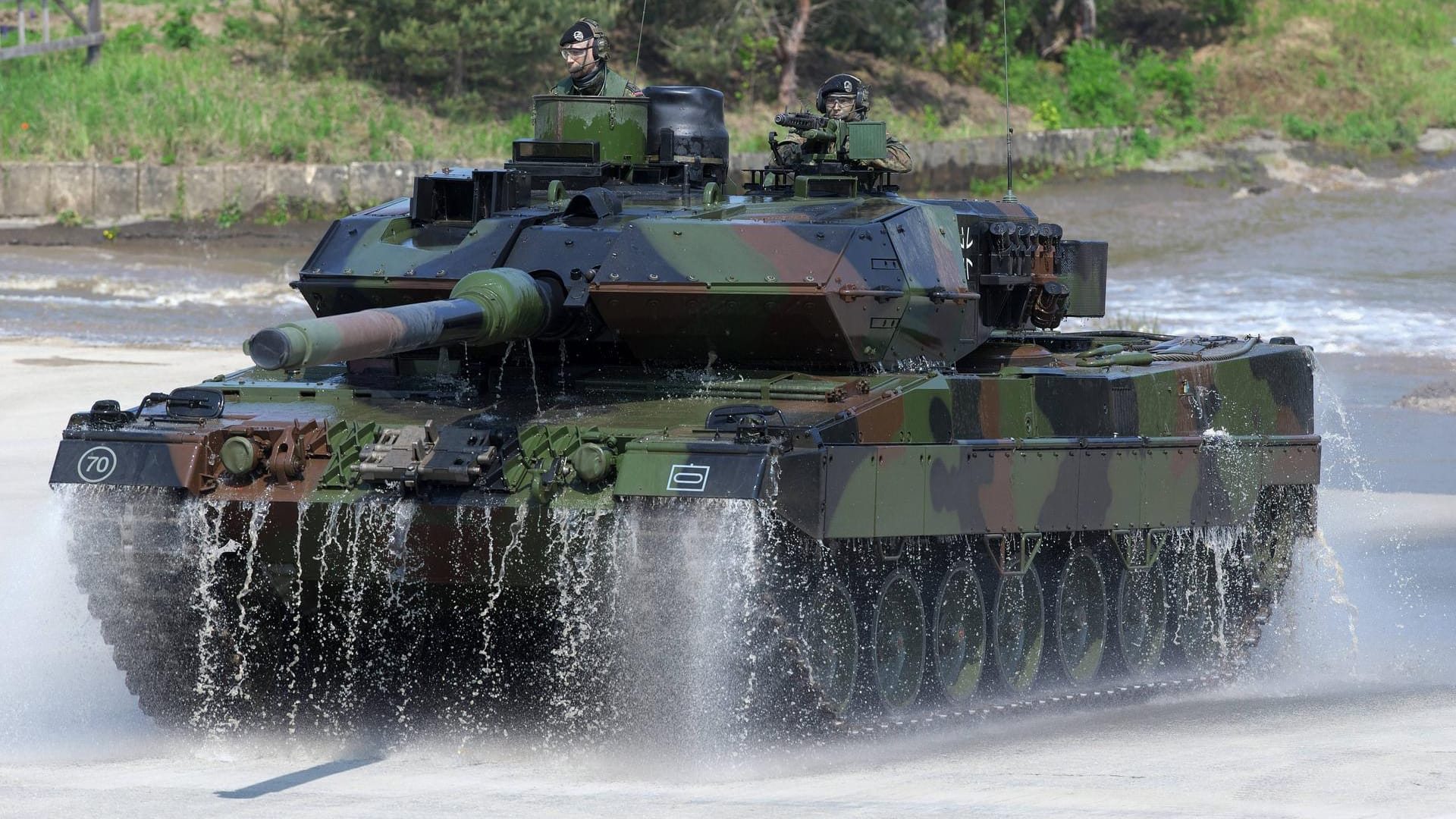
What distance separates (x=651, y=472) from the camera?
11305mm

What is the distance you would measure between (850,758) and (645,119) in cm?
505

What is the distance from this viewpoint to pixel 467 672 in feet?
42.3

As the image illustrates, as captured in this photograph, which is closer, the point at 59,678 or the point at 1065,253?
the point at 59,678

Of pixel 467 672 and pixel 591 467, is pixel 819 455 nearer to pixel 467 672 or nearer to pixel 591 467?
pixel 591 467

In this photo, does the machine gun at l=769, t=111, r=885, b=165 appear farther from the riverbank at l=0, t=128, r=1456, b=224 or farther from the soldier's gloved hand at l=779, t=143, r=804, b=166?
the riverbank at l=0, t=128, r=1456, b=224

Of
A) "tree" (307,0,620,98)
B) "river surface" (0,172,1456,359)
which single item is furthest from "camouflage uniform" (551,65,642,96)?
"tree" (307,0,620,98)

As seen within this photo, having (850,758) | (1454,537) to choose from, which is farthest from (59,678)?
(1454,537)

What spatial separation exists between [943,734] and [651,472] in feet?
8.38

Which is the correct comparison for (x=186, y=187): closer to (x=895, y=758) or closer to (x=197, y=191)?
(x=197, y=191)

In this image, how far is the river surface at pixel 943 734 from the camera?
415 inches

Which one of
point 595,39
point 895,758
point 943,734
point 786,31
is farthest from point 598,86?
point 786,31

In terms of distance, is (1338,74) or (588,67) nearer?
(588,67)

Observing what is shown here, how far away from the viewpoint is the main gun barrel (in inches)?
402

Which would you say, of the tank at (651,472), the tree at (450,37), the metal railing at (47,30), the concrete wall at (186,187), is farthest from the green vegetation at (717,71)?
the tank at (651,472)
